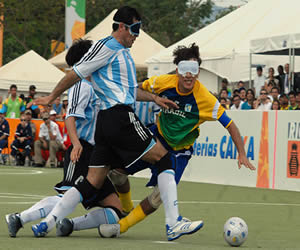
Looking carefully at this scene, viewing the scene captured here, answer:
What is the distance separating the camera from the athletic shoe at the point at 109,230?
7.50 m

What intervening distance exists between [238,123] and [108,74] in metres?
9.26

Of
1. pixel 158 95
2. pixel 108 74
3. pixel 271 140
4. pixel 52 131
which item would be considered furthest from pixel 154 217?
pixel 52 131

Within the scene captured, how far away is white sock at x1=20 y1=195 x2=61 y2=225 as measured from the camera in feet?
24.3

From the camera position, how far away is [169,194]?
7.19m

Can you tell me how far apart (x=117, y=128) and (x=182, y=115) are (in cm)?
91

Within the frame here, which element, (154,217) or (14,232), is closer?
(14,232)

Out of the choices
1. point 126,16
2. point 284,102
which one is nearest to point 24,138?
point 284,102

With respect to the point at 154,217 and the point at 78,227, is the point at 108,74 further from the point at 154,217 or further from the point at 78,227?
the point at 154,217


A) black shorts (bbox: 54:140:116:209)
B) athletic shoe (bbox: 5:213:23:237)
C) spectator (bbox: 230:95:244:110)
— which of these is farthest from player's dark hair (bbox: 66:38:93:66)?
spectator (bbox: 230:95:244:110)

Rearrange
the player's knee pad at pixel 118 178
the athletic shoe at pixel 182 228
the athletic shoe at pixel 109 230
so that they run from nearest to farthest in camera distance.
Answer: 1. the athletic shoe at pixel 182 228
2. the athletic shoe at pixel 109 230
3. the player's knee pad at pixel 118 178

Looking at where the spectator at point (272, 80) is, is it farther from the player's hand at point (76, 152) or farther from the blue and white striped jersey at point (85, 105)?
the player's hand at point (76, 152)

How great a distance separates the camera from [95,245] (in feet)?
22.3

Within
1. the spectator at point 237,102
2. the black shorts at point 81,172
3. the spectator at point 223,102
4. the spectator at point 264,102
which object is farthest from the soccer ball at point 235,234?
→ the spectator at point 223,102

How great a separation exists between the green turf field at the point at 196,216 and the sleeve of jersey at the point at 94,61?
1.38 metres
